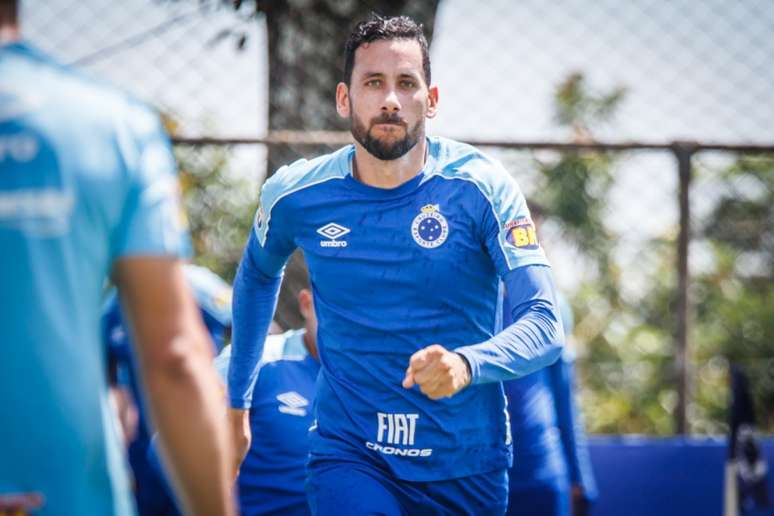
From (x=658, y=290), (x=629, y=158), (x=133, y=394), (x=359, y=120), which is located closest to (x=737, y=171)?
(x=658, y=290)

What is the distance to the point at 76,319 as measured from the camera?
75.2 inches

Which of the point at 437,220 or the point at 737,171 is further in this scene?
the point at 737,171

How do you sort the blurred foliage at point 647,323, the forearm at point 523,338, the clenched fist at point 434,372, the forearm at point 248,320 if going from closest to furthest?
the clenched fist at point 434,372 → the forearm at point 523,338 → the forearm at point 248,320 → the blurred foliage at point 647,323

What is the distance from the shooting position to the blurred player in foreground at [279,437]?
172 inches

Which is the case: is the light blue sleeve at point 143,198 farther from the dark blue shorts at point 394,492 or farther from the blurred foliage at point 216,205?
the blurred foliage at point 216,205

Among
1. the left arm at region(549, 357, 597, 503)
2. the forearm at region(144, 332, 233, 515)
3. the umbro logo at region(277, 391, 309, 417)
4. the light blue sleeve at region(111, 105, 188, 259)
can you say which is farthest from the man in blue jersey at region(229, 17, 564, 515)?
the left arm at region(549, 357, 597, 503)

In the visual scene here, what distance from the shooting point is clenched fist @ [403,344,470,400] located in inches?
109

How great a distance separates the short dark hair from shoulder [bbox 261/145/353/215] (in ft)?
0.97

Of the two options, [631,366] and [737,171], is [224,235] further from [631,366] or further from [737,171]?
[631,366]

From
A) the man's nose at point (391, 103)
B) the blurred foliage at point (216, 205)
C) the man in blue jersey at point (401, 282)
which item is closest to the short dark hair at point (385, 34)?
the man in blue jersey at point (401, 282)

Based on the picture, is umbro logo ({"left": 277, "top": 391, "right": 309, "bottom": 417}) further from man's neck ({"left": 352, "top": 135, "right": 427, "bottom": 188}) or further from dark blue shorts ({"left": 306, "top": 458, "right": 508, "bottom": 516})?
man's neck ({"left": 352, "top": 135, "right": 427, "bottom": 188})

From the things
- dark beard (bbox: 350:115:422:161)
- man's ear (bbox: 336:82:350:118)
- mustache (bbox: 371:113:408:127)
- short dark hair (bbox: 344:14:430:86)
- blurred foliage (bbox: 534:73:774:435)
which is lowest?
blurred foliage (bbox: 534:73:774:435)

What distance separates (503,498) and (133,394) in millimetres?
2883

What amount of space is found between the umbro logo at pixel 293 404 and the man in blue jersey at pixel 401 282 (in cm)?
70
